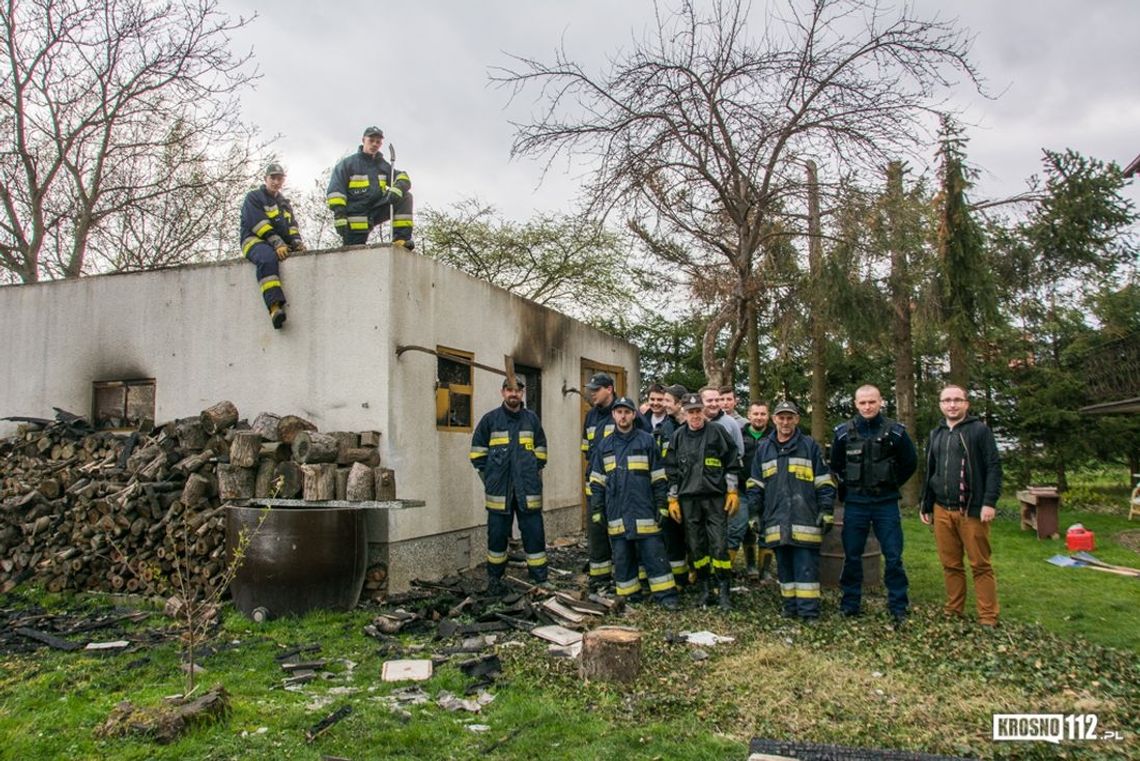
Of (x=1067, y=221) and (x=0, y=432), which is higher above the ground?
(x=1067, y=221)

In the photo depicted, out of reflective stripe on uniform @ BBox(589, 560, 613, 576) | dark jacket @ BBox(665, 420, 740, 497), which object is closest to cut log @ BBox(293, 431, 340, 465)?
reflective stripe on uniform @ BBox(589, 560, 613, 576)

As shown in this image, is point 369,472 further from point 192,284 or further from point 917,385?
point 917,385

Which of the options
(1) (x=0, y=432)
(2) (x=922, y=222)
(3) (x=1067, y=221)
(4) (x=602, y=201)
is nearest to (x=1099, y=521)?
(3) (x=1067, y=221)

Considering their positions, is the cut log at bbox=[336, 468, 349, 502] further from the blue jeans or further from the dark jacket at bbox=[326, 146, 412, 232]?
the blue jeans

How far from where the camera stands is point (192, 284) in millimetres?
8047

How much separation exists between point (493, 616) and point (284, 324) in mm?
3660

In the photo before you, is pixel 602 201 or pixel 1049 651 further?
pixel 602 201

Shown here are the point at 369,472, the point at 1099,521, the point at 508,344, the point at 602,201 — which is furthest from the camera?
the point at 1099,521

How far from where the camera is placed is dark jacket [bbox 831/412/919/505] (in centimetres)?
615

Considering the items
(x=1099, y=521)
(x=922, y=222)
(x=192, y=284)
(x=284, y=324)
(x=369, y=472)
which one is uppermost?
(x=922, y=222)

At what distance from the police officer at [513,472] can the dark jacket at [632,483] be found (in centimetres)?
79

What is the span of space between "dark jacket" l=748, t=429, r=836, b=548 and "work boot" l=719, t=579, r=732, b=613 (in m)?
0.53

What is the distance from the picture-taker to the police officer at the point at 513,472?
747 centimetres

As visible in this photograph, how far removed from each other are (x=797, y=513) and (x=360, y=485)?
3784 mm
